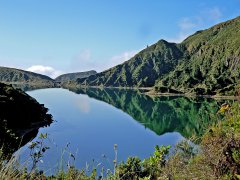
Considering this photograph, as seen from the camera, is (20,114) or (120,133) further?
(120,133)

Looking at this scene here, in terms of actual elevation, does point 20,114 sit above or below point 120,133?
above

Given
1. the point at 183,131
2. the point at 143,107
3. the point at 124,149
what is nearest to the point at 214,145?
the point at 124,149

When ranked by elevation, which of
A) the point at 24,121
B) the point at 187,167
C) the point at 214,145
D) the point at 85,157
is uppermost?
the point at 214,145

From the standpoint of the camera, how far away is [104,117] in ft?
428

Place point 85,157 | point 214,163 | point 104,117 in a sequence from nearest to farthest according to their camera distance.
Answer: point 214,163 → point 85,157 → point 104,117

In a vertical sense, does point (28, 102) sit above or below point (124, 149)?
above

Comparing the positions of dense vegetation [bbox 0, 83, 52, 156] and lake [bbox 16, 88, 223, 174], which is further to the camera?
dense vegetation [bbox 0, 83, 52, 156]

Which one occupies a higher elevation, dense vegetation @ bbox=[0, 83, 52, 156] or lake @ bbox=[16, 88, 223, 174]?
dense vegetation @ bbox=[0, 83, 52, 156]

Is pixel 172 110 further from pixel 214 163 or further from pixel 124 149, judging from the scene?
pixel 214 163

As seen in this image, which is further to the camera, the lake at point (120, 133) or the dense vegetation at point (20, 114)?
the dense vegetation at point (20, 114)

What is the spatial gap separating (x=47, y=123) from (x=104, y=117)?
3852cm

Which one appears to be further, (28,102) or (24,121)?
(28,102)

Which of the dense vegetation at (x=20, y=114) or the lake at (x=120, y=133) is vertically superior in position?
the dense vegetation at (x=20, y=114)

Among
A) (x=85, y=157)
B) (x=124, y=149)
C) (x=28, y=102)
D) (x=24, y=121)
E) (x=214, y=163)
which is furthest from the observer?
(x=28, y=102)
